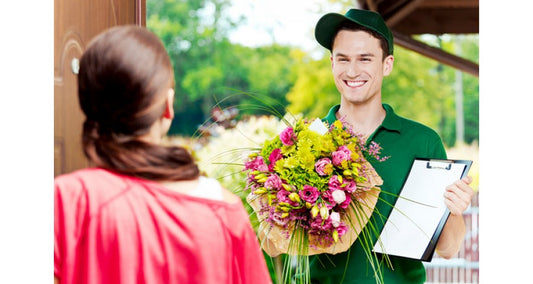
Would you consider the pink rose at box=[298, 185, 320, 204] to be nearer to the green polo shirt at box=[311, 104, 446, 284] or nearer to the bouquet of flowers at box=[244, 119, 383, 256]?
the bouquet of flowers at box=[244, 119, 383, 256]

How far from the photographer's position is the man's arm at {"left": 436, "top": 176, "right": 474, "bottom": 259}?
93.0 inches

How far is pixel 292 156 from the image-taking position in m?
2.30

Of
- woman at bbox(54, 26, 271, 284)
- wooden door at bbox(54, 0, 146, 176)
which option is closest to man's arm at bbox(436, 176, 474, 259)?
woman at bbox(54, 26, 271, 284)

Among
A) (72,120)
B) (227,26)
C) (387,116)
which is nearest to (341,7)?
(227,26)

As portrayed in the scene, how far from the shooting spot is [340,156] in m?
2.27

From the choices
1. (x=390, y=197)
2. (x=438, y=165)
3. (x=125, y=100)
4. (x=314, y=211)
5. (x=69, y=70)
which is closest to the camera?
(x=125, y=100)

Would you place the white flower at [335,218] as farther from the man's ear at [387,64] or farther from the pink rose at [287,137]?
the man's ear at [387,64]

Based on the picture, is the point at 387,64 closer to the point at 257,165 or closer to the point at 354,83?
the point at 354,83

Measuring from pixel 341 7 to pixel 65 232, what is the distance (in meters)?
9.73

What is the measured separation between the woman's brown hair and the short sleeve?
9 cm

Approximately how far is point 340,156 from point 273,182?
0.80 feet

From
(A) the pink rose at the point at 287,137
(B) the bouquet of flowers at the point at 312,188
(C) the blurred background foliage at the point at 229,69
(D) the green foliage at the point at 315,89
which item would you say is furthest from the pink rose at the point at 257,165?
(C) the blurred background foliage at the point at 229,69

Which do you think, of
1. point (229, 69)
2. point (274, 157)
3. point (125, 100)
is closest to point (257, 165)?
point (274, 157)
